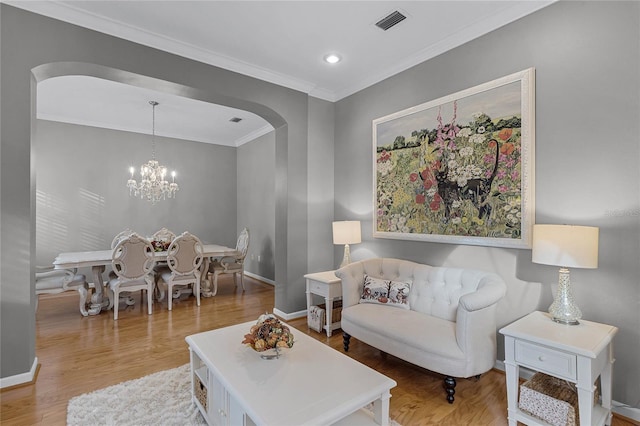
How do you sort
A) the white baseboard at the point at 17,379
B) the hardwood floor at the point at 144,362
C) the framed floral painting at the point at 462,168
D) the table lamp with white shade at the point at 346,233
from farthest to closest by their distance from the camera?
the table lamp with white shade at the point at 346,233 → the framed floral painting at the point at 462,168 → the white baseboard at the point at 17,379 → the hardwood floor at the point at 144,362

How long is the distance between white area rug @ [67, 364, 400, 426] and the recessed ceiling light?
339 centimetres

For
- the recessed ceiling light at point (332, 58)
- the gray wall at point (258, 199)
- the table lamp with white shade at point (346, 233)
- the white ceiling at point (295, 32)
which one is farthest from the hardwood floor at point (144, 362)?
the recessed ceiling light at point (332, 58)

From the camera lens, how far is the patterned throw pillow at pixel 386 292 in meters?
3.00

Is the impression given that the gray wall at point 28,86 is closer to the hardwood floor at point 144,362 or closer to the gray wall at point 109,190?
the hardwood floor at point 144,362

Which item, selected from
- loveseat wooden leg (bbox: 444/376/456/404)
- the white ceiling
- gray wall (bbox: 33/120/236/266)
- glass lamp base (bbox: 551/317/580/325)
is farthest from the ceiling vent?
gray wall (bbox: 33/120/236/266)

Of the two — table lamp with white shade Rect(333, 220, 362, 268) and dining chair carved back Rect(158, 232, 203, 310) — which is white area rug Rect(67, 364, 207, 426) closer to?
table lamp with white shade Rect(333, 220, 362, 268)

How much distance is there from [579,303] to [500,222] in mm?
780

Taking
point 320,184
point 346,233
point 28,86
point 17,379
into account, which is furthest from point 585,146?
point 17,379

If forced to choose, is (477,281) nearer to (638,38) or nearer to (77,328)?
(638,38)

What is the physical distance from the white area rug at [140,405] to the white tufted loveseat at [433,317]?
559 millimetres

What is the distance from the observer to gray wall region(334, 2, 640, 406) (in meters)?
2.05

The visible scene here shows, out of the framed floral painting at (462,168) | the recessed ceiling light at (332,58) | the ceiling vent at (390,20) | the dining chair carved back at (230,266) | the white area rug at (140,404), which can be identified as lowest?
the white area rug at (140,404)

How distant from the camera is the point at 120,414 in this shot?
82.0 inches

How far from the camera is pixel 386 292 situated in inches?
120
